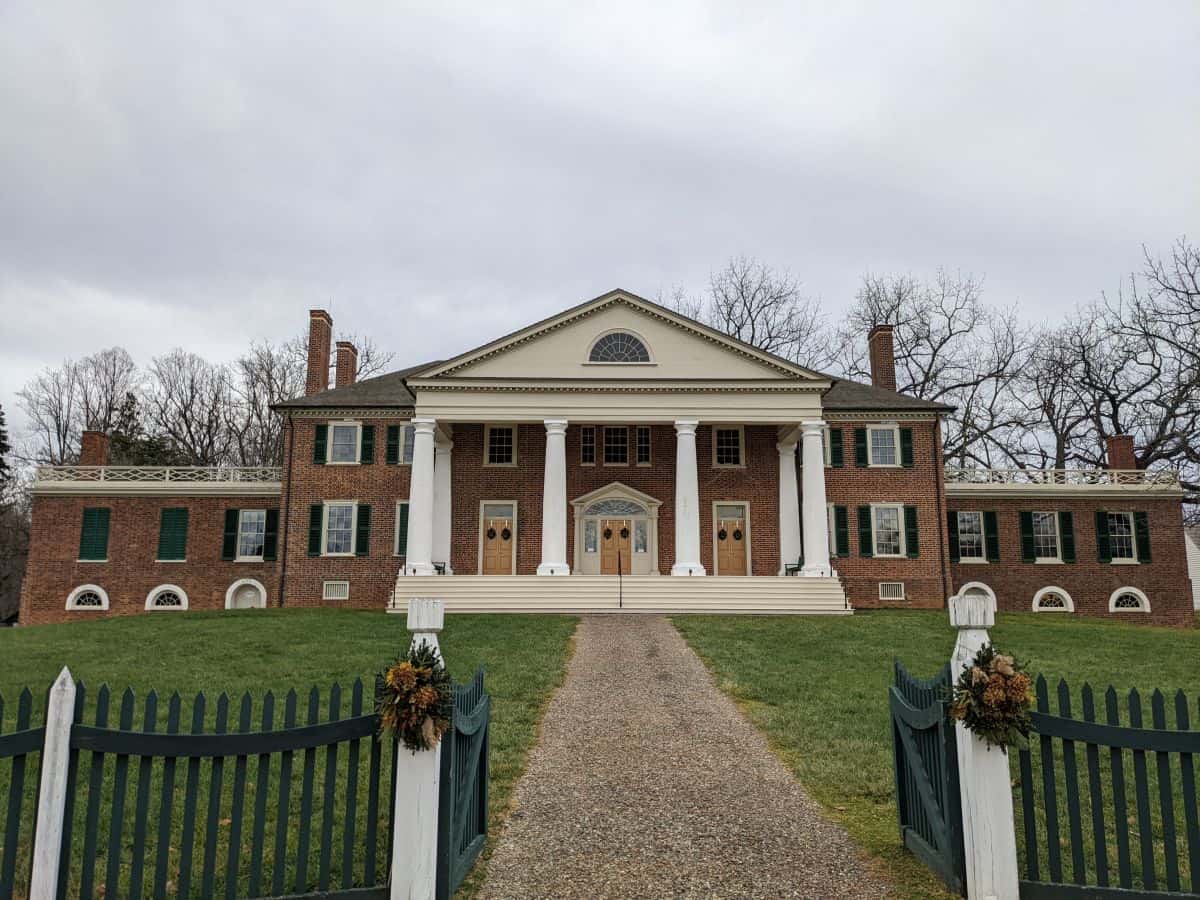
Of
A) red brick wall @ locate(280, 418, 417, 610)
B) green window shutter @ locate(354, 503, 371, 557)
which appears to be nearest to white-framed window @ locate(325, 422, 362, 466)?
red brick wall @ locate(280, 418, 417, 610)

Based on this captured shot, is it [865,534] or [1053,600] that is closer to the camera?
[865,534]

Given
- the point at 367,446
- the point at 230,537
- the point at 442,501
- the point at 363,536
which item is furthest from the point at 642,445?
the point at 230,537

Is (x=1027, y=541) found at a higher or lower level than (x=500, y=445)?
lower

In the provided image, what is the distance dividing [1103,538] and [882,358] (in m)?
10.2

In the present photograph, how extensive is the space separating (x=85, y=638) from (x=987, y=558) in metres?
27.1

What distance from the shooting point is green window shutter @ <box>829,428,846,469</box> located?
2969 cm

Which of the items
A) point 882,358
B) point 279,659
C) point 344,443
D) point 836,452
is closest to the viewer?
point 279,659

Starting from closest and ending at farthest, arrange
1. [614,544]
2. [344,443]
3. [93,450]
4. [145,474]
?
1. [614,544]
2. [344,443]
3. [93,450]
4. [145,474]

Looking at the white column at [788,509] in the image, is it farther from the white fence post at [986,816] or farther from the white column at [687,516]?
the white fence post at [986,816]

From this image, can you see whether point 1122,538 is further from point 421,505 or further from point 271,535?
point 271,535

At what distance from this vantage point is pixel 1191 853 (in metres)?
4.63

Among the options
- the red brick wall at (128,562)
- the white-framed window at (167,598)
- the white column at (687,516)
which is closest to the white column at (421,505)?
the red brick wall at (128,562)

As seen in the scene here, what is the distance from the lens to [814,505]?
26078 mm

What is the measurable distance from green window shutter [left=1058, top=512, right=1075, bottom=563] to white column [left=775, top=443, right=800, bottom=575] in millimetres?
9684
